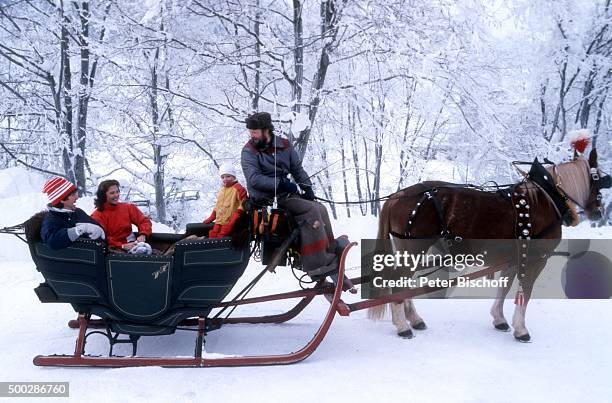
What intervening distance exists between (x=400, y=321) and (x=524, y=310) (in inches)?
39.5

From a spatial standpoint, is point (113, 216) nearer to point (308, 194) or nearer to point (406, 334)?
point (308, 194)

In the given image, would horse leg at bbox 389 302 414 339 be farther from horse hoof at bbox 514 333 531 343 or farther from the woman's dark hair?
the woman's dark hair

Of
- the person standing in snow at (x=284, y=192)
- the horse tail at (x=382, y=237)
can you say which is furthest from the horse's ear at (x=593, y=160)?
the person standing in snow at (x=284, y=192)

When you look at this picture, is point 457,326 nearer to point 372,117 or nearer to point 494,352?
point 494,352

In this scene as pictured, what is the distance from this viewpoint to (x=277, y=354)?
3.66 m

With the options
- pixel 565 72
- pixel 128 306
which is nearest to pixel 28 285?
pixel 128 306

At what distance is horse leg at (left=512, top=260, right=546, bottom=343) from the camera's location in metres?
3.96

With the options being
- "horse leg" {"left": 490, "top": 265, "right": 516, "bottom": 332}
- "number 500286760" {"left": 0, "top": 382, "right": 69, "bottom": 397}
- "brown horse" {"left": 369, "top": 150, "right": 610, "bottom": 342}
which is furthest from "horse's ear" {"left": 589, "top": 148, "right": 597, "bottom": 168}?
"number 500286760" {"left": 0, "top": 382, "right": 69, "bottom": 397}

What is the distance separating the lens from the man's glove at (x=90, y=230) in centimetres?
333

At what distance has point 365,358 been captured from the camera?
11.9ft

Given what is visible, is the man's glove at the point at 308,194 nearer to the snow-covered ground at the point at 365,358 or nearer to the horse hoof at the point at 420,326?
the snow-covered ground at the point at 365,358

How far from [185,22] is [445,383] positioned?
650 cm

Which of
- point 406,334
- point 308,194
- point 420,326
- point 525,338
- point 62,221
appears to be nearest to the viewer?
point 62,221

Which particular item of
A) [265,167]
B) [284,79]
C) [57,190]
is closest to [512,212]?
[265,167]
